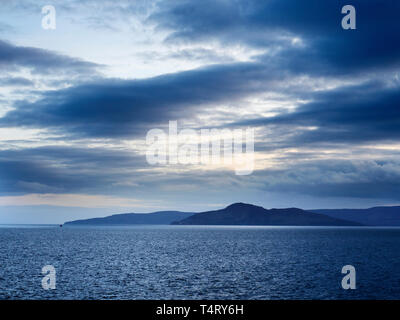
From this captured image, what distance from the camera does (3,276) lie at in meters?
81.1

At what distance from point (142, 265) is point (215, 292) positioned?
131ft

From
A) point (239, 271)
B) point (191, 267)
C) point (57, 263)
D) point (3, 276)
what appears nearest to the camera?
point (3, 276)
